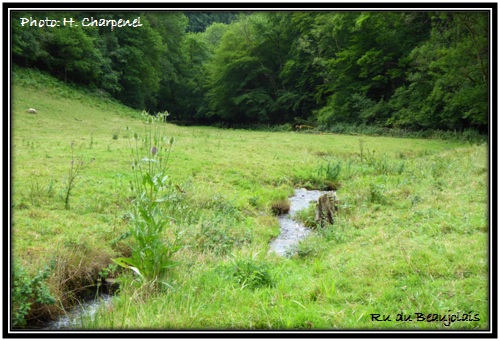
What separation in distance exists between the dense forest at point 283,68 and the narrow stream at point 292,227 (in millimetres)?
10908

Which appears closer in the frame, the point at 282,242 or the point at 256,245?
the point at 256,245

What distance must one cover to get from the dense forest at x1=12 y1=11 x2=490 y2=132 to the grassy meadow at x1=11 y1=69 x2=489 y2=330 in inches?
444

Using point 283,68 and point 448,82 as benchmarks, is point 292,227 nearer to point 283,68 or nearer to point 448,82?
point 448,82

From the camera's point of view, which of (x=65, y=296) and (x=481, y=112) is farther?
(x=481, y=112)

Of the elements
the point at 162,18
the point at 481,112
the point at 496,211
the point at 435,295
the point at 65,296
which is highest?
the point at 162,18

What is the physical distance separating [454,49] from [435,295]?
58.3ft

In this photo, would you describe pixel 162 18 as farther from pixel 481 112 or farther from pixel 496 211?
pixel 496 211

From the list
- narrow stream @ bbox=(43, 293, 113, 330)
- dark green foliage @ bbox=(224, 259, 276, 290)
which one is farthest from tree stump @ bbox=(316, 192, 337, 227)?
narrow stream @ bbox=(43, 293, 113, 330)

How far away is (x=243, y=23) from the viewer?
4953 cm

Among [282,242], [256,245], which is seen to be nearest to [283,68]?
[282,242]

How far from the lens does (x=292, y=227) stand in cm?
982

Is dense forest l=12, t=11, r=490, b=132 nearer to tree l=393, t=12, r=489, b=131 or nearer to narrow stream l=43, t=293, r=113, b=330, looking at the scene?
tree l=393, t=12, r=489, b=131

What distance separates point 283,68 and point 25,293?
158 ft

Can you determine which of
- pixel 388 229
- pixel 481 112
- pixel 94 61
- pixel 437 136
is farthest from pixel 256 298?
pixel 94 61
